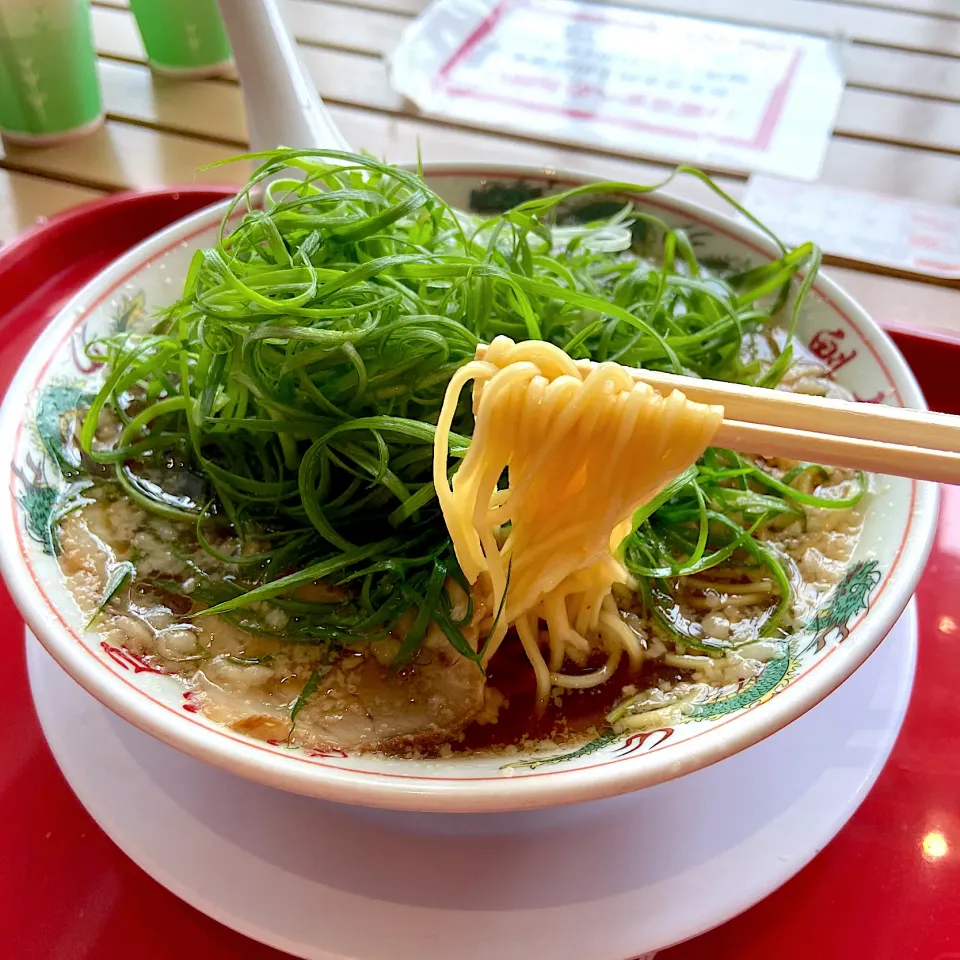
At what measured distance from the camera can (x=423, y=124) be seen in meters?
1.81

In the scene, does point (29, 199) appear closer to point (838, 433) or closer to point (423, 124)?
point (423, 124)

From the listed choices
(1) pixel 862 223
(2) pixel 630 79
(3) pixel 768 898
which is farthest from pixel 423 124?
(3) pixel 768 898

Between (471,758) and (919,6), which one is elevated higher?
(919,6)

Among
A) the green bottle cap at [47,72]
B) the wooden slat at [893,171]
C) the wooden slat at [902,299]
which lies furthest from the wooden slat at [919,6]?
the green bottle cap at [47,72]

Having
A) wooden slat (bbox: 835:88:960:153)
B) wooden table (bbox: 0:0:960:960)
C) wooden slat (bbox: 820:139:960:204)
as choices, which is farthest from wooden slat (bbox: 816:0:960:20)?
wooden slat (bbox: 820:139:960:204)

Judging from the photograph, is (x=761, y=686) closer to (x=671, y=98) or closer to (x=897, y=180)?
(x=897, y=180)

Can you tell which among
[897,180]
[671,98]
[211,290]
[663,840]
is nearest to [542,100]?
[671,98]

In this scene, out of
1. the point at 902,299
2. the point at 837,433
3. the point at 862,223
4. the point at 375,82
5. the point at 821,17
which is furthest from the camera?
the point at 821,17

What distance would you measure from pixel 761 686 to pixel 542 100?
1.53 m

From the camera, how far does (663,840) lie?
765 mm

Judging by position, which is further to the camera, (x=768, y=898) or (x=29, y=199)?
(x=29, y=199)

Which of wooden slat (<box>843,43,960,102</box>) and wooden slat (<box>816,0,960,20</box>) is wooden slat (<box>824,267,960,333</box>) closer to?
wooden slat (<box>843,43,960,102</box>)

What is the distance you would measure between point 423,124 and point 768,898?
1553 mm

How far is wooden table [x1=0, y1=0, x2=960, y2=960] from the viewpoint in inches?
64.2
